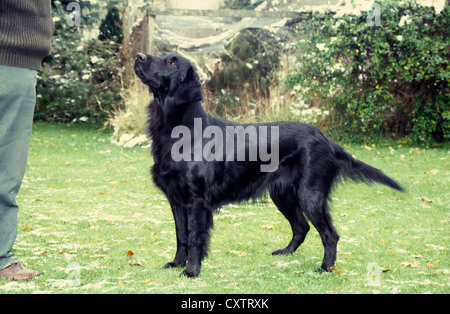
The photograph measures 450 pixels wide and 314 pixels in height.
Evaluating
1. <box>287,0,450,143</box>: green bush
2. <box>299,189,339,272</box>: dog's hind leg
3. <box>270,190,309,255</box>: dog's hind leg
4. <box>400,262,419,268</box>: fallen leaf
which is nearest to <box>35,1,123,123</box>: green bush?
<box>287,0,450,143</box>: green bush

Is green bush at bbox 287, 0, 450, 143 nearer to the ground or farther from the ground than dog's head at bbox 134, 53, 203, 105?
farther from the ground

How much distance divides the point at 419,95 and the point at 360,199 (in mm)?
4427

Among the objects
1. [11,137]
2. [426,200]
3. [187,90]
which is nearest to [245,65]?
[426,200]

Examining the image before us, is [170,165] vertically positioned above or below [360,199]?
above

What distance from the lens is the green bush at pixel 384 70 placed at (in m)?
8.74

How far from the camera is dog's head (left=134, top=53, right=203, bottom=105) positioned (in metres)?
3.28

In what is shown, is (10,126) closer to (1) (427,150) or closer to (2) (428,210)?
(2) (428,210)

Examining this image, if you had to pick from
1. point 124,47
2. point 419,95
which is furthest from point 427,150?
point 124,47

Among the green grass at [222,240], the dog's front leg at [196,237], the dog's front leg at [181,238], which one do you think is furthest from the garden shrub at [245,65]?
the dog's front leg at [196,237]

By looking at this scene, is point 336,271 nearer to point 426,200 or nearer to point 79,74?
point 426,200

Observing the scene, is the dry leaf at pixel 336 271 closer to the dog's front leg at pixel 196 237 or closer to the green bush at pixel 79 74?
the dog's front leg at pixel 196 237

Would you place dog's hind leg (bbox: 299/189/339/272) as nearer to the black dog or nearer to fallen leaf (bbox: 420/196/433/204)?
the black dog

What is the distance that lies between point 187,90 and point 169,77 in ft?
0.52

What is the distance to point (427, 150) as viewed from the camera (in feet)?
29.2
